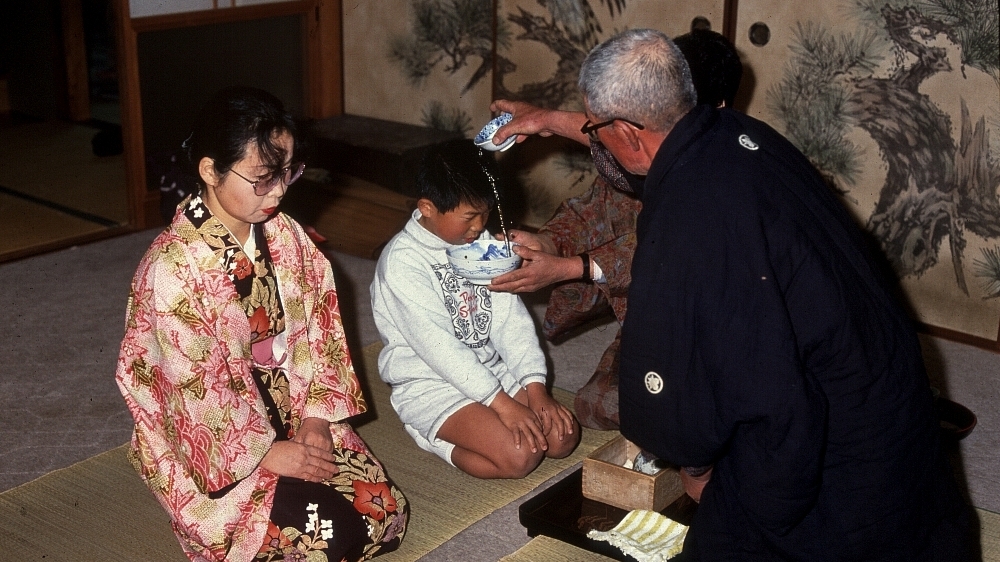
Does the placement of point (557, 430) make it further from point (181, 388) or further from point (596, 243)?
point (181, 388)

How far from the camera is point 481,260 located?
275cm

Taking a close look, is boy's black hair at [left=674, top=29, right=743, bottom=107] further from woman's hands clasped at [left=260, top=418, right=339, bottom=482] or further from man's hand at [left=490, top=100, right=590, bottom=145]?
woman's hands clasped at [left=260, top=418, right=339, bottom=482]

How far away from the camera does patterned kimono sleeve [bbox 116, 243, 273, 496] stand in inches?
91.6

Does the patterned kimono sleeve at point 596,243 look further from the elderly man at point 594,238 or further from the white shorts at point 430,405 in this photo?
the white shorts at point 430,405

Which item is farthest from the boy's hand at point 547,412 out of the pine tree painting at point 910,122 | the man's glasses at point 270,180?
the pine tree painting at point 910,122

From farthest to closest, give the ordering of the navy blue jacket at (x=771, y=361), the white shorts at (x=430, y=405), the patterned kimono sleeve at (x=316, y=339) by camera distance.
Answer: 1. the white shorts at (x=430, y=405)
2. the patterned kimono sleeve at (x=316, y=339)
3. the navy blue jacket at (x=771, y=361)

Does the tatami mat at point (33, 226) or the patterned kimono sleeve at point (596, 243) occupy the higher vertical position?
the patterned kimono sleeve at point (596, 243)

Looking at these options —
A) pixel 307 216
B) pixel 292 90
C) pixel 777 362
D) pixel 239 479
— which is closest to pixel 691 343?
pixel 777 362

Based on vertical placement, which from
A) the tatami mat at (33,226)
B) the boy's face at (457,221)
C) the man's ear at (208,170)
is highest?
the man's ear at (208,170)

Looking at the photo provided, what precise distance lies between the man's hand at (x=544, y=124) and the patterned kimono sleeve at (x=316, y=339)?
22.1 inches

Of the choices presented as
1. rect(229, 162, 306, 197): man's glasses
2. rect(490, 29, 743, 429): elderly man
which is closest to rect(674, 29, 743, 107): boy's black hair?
rect(490, 29, 743, 429): elderly man

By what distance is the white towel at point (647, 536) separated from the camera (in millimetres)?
2447

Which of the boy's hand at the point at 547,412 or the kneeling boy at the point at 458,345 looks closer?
the kneeling boy at the point at 458,345

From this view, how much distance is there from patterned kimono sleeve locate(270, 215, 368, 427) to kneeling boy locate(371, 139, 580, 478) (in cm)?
25
